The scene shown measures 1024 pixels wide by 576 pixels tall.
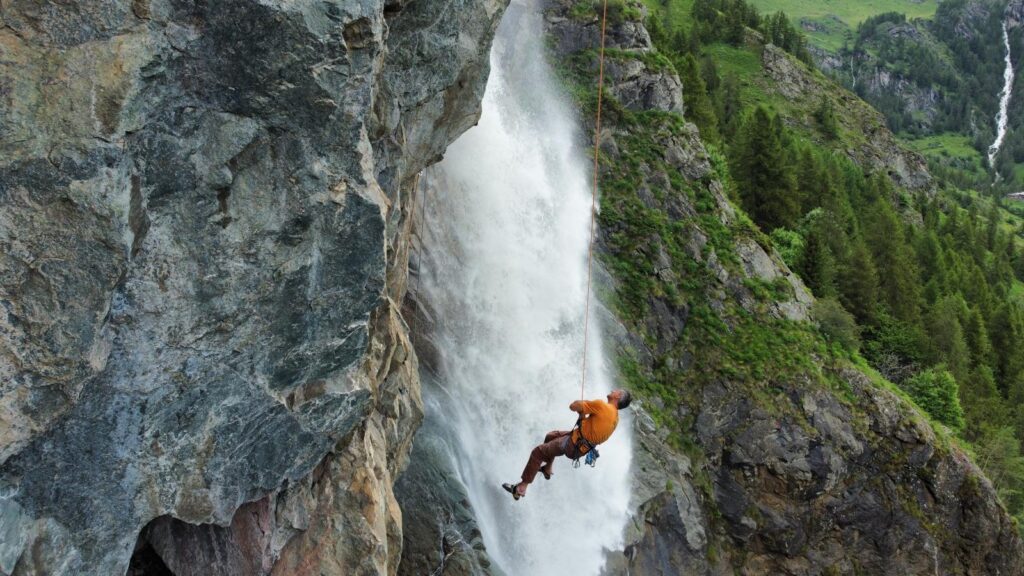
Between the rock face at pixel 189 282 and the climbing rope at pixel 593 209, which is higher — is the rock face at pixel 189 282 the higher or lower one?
the higher one

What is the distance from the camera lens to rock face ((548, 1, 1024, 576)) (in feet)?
77.9

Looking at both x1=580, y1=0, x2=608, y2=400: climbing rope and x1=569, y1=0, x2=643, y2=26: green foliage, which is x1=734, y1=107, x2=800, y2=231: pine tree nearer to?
x1=569, y1=0, x2=643, y2=26: green foliage

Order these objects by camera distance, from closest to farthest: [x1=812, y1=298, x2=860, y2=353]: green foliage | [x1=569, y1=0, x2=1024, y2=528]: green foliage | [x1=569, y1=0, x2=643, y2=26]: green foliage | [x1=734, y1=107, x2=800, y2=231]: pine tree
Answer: [x1=569, y1=0, x2=1024, y2=528]: green foliage, [x1=812, y1=298, x2=860, y2=353]: green foliage, [x1=569, y1=0, x2=643, y2=26]: green foliage, [x1=734, y1=107, x2=800, y2=231]: pine tree

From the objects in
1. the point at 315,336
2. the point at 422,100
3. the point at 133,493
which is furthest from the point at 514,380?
the point at 133,493

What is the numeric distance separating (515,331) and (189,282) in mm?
13740

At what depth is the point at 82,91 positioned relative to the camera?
24.5 ft

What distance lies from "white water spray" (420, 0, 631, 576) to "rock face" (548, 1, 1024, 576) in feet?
6.43

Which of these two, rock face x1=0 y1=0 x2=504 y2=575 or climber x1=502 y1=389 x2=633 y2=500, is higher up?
rock face x1=0 y1=0 x2=504 y2=575

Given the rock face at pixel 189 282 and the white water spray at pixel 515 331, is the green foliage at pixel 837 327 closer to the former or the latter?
the white water spray at pixel 515 331

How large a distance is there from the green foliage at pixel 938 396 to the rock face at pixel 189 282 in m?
27.5

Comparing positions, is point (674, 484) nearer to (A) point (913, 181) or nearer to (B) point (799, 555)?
(B) point (799, 555)

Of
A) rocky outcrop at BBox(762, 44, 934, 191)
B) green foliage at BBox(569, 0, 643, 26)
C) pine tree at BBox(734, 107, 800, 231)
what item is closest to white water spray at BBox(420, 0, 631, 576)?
green foliage at BBox(569, 0, 643, 26)

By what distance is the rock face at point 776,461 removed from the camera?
23.8 m

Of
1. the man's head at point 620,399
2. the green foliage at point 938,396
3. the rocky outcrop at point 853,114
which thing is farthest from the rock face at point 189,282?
the rocky outcrop at point 853,114
